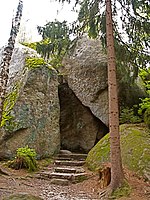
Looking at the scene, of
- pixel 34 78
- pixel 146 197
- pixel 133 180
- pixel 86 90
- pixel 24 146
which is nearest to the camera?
pixel 146 197

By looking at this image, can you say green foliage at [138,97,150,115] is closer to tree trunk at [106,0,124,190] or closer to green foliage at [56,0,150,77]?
green foliage at [56,0,150,77]

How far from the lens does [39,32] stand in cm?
842

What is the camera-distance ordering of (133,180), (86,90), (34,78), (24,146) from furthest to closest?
1. (86,90)
2. (34,78)
3. (24,146)
4. (133,180)

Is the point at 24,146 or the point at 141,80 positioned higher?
the point at 141,80

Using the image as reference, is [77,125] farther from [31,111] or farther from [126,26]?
[126,26]

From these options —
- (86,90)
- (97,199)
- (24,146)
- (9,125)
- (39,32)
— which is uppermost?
(39,32)

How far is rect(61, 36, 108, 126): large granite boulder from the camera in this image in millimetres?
12633

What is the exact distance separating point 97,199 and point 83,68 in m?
8.12

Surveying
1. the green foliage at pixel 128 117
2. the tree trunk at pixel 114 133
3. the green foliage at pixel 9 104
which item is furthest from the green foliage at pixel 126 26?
the green foliage at pixel 9 104

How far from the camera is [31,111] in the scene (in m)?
11.0

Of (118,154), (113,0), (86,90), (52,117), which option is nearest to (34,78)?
(52,117)

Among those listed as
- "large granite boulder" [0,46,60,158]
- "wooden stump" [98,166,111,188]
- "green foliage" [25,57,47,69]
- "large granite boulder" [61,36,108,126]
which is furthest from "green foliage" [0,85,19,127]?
"wooden stump" [98,166,111,188]

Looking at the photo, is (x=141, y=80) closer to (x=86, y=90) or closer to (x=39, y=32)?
(x=86, y=90)

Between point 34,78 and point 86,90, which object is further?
point 86,90
